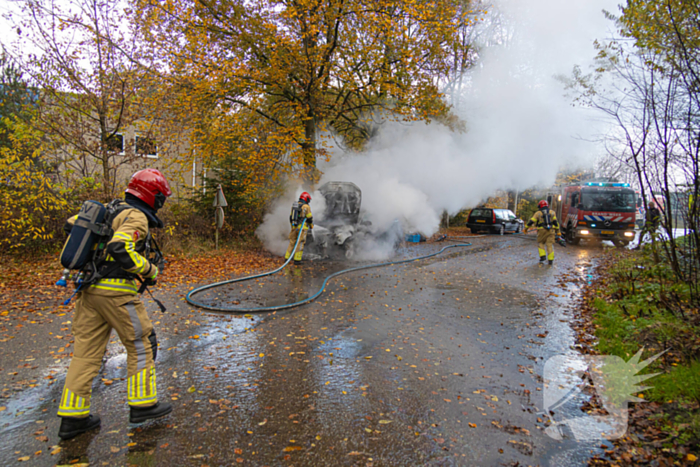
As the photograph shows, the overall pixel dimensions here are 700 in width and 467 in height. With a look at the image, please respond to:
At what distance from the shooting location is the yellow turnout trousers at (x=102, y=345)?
306cm

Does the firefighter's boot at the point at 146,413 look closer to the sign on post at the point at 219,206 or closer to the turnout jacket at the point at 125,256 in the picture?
the turnout jacket at the point at 125,256

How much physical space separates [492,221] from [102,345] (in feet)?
79.9

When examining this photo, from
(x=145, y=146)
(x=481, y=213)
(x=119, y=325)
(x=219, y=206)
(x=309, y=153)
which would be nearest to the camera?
(x=119, y=325)

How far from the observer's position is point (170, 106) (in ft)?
41.1

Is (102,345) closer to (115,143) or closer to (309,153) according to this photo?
(115,143)

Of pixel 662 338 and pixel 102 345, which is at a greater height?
pixel 102 345

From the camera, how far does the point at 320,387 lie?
13.2ft

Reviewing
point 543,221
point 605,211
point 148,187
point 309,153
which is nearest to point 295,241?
point 309,153

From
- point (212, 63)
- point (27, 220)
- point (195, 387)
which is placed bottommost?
point (195, 387)

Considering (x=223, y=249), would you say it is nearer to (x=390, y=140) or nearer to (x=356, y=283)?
(x=356, y=283)

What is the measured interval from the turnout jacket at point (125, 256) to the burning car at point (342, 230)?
30.6ft

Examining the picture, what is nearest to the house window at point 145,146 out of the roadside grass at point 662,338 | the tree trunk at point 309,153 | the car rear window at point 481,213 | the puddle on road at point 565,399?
the tree trunk at point 309,153

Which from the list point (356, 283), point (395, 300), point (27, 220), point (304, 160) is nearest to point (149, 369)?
point (395, 300)

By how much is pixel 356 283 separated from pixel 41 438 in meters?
6.74
